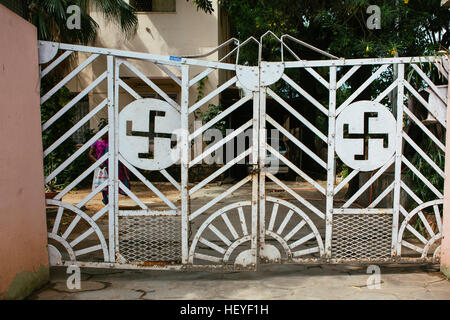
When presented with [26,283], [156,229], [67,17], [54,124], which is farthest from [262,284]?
[67,17]

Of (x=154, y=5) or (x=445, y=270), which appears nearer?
(x=445, y=270)

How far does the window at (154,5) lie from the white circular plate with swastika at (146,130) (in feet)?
31.6

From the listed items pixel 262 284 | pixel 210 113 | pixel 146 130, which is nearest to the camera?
pixel 262 284

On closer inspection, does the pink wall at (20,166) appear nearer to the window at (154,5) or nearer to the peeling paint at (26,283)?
the peeling paint at (26,283)

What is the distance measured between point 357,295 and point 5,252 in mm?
2975

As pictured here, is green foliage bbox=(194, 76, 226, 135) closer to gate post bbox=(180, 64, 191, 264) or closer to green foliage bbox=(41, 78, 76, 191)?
green foliage bbox=(41, 78, 76, 191)

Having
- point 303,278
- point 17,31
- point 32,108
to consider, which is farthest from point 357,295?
point 17,31

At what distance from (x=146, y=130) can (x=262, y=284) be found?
188cm

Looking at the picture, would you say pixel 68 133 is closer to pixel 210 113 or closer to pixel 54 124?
pixel 54 124

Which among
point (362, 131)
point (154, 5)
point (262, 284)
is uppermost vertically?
point (154, 5)

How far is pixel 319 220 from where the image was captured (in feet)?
20.9

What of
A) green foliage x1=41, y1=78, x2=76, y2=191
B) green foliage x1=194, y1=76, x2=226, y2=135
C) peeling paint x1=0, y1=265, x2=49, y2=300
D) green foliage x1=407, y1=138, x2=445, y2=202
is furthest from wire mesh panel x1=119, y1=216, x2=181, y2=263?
green foliage x1=194, y1=76, x2=226, y2=135

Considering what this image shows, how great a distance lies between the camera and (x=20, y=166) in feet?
10.2

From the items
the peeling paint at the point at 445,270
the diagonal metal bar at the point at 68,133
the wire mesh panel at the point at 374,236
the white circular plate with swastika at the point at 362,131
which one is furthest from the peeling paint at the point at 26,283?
the peeling paint at the point at 445,270
